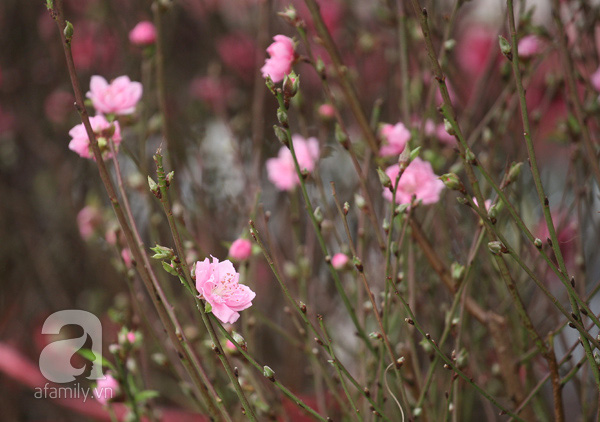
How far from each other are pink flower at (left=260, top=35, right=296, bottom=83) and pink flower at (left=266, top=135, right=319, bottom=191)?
0.22 metres

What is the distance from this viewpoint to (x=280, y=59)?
2.44 feet

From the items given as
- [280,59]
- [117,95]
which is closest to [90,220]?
[117,95]

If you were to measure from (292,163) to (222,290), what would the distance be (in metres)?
0.46

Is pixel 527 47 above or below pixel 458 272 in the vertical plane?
above

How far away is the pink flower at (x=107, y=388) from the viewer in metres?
0.78

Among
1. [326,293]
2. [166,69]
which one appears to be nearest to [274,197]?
[326,293]

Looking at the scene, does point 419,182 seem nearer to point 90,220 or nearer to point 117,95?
point 117,95

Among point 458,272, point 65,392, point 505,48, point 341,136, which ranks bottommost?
point 65,392

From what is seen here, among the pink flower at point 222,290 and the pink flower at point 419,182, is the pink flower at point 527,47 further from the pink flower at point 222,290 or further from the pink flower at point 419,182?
the pink flower at point 222,290

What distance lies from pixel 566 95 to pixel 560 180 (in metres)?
0.81

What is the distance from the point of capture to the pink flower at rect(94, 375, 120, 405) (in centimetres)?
78

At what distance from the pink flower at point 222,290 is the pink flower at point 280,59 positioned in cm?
27

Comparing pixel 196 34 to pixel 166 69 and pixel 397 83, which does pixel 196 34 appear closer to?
pixel 166 69

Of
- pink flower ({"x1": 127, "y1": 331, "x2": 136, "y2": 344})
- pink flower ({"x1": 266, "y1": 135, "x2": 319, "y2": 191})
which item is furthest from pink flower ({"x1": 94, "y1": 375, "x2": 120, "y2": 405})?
pink flower ({"x1": 266, "y1": 135, "x2": 319, "y2": 191})
